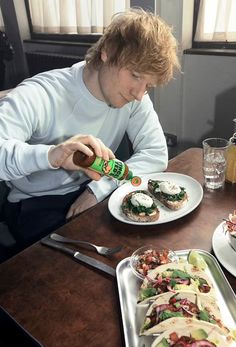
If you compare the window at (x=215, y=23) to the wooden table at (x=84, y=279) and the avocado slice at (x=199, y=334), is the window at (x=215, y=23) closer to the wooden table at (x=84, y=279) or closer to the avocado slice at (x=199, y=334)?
the wooden table at (x=84, y=279)

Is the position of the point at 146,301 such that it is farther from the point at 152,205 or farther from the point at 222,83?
the point at 222,83

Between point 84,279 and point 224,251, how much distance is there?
0.31m

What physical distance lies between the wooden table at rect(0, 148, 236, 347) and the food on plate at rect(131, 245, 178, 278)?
0.04 metres

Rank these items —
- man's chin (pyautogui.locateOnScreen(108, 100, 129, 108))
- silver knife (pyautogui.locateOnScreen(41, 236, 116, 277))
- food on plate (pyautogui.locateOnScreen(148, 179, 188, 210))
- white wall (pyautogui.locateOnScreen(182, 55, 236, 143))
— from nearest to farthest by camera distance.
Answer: silver knife (pyautogui.locateOnScreen(41, 236, 116, 277)) < food on plate (pyautogui.locateOnScreen(148, 179, 188, 210)) < man's chin (pyautogui.locateOnScreen(108, 100, 129, 108)) < white wall (pyautogui.locateOnScreen(182, 55, 236, 143))

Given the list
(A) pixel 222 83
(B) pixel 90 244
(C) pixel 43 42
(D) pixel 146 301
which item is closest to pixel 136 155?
(B) pixel 90 244

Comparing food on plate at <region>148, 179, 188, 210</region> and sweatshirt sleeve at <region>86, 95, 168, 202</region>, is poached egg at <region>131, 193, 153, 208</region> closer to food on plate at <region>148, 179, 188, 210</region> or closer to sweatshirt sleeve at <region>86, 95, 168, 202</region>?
food on plate at <region>148, 179, 188, 210</region>

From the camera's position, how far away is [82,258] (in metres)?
0.73

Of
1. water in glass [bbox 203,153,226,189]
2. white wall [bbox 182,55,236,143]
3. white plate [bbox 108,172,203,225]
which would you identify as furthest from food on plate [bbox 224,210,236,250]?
white wall [bbox 182,55,236,143]

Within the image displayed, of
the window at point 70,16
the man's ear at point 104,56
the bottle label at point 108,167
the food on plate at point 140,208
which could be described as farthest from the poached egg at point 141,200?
the window at point 70,16

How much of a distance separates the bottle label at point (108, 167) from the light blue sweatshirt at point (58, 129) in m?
0.15

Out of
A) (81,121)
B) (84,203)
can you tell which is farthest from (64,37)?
(84,203)

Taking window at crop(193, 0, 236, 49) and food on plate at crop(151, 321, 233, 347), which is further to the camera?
window at crop(193, 0, 236, 49)

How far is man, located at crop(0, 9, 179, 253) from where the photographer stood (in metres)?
0.91

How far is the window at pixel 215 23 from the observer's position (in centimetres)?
201
